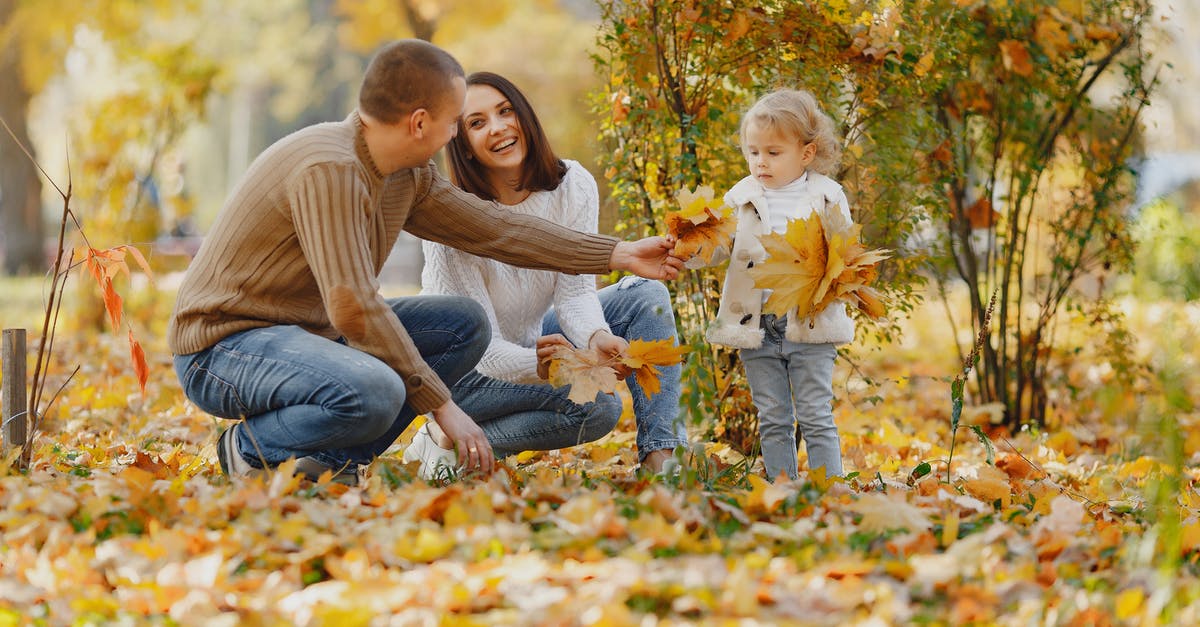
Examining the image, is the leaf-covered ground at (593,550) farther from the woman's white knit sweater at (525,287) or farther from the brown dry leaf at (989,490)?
the woman's white knit sweater at (525,287)

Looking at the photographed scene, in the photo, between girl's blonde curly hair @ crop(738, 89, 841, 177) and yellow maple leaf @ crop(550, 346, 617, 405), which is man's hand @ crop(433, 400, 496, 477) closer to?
yellow maple leaf @ crop(550, 346, 617, 405)

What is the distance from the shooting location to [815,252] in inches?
112

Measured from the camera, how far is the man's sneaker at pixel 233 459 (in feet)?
9.59

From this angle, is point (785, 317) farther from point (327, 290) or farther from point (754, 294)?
point (327, 290)

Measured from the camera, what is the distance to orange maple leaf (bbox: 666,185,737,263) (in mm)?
2865

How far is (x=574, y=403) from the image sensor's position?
3365mm

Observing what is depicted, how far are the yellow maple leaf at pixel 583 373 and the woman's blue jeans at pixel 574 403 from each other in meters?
0.27

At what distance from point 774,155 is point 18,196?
12334 mm

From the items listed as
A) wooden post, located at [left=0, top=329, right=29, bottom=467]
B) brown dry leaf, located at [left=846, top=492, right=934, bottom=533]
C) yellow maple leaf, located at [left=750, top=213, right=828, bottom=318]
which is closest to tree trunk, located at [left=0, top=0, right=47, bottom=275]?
wooden post, located at [left=0, top=329, right=29, bottom=467]

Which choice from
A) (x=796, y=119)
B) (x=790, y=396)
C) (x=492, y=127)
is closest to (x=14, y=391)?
(x=492, y=127)

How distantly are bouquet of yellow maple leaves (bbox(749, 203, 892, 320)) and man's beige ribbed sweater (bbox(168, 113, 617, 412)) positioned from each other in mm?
532

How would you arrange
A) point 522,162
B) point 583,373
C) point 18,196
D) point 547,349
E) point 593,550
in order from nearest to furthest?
point 593,550, point 583,373, point 547,349, point 522,162, point 18,196

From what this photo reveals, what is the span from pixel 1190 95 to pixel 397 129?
19.7 metres

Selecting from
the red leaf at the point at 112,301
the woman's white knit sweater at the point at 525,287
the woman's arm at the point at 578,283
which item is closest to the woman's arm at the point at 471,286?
the woman's white knit sweater at the point at 525,287
